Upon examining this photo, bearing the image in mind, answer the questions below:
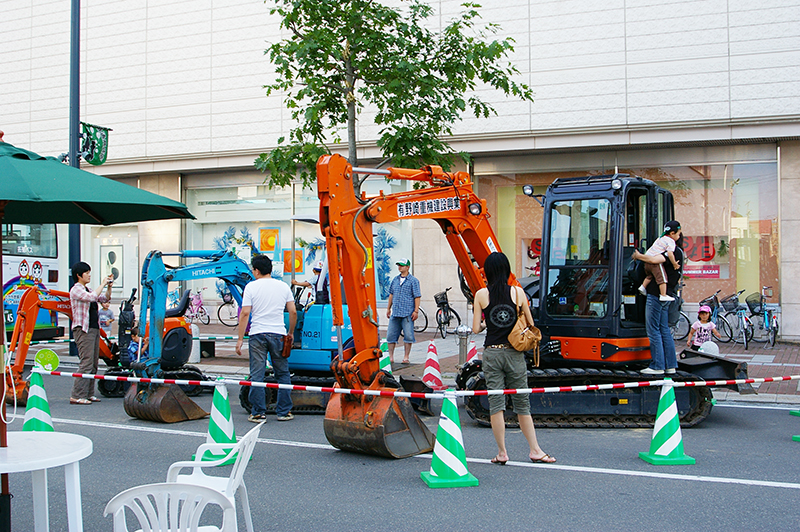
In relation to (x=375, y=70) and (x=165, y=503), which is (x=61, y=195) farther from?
(x=375, y=70)

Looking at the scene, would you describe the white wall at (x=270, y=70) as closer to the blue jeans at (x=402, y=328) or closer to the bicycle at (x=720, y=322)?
the bicycle at (x=720, y=322)

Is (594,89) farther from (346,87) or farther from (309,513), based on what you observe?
(309,513)

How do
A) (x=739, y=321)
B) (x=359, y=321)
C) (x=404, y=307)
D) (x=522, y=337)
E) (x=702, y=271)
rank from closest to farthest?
(x=522, y=337) → (x=359, y=321) → (x=404, y=307) → (x=739, y=321) → (x=702, y=271)

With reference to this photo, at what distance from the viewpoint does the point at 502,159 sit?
18594 mm

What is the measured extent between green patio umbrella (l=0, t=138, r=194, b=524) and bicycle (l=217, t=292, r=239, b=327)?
639 inches

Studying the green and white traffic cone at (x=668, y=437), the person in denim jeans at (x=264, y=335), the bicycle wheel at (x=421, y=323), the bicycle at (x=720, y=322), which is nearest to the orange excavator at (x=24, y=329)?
the person in denim jeans at (x=264, y=335)

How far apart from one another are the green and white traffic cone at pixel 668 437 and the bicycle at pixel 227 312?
53.2 ft

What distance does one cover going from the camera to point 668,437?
651 centimetres

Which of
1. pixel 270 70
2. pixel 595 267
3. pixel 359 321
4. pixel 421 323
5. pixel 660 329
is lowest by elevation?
pixel 421 323

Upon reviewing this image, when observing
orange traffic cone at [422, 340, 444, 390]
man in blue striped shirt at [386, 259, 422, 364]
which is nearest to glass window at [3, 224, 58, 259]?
man in blue striped shirt at [386, 259, 422, 364]

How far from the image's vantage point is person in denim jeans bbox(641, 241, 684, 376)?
8.45 meters

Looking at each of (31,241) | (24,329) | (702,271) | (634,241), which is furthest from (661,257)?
(31,241)

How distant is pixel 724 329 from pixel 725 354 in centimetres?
195

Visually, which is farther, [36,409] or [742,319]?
[742,319]
